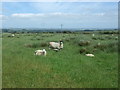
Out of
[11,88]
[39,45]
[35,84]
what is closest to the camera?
[11,88]

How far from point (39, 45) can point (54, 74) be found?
2161 cm

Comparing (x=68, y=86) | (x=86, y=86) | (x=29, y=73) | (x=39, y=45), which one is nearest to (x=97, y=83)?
(x=86, y=86)

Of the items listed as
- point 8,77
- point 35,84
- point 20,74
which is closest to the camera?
point 35,84

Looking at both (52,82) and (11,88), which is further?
(52,82)

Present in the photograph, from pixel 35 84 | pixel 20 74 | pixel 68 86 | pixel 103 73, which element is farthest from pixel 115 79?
pixel 20 74

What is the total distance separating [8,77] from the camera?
39.9 feet

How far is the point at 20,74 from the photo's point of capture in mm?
12992

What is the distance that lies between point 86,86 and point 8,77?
453 cm

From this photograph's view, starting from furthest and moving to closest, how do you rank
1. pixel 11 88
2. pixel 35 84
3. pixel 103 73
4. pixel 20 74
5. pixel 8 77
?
1. pixel 103 73
2. pixel 20 74
3. pixel 8 77
4. pixel 35 84
5. pixel 11 88

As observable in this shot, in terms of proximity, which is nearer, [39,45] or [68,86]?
[68,86]

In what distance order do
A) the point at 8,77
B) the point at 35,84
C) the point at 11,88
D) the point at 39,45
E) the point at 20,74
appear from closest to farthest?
the point at 11,88
the point at 35,84
the point at 8,77
the point at 20,74
the point at 39,45

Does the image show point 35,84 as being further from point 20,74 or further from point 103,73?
point 103,73

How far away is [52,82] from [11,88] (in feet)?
7.32

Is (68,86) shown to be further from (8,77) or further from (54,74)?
(8,77)
